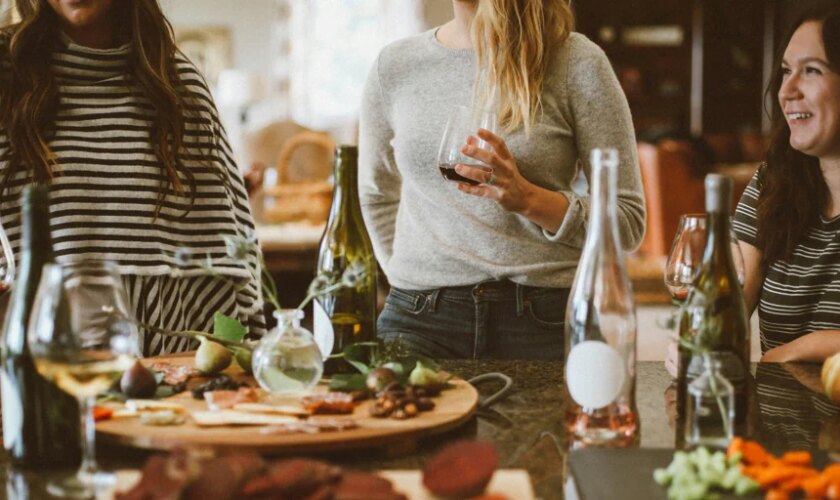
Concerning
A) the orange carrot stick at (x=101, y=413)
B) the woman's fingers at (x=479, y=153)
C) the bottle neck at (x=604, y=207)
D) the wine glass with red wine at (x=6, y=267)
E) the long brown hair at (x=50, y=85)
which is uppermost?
the long brown hair at (x=50, y=85)

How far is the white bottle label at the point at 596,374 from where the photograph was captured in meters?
0.95

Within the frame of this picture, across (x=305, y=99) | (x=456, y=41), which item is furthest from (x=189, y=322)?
(x=305, y=99)

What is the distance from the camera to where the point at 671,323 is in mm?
938

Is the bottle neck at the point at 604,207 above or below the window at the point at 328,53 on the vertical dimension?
below

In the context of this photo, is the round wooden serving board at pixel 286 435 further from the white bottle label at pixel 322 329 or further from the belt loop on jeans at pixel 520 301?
the belt loop on jeans at pixel 520 301

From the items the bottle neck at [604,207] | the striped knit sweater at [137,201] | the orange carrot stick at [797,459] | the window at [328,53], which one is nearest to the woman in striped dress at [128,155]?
the striped knit sweater at [137,201]

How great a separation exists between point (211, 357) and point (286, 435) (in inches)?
12.0

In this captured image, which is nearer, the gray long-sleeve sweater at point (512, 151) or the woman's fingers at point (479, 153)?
the woman's fingers at point (479, 153)

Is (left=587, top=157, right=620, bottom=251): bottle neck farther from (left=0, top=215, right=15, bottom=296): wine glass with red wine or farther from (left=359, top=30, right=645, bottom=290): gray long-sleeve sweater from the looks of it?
(left=0, top=215, right=15, bottom=296): wine glass with red wine

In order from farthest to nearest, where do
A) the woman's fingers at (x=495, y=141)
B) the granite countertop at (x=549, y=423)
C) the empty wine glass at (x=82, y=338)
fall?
the woman's fingers at (x=495, y=141) → the granite countertop at (x=549, y=423) → the empty wine glass at (x=82, y=338)

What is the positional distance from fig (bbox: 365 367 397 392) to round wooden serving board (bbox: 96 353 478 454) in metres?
0.06

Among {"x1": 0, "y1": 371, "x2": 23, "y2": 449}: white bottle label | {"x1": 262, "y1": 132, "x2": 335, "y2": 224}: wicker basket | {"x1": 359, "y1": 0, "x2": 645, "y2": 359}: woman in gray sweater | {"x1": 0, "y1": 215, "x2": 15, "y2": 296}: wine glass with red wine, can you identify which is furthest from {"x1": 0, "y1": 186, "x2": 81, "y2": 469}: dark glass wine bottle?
{"x1": 262, "y1": 132, "x2": 335, "y2": 224}: wicker basket

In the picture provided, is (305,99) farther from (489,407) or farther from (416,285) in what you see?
(489,407)

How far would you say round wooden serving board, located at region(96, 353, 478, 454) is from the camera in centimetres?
90
